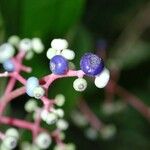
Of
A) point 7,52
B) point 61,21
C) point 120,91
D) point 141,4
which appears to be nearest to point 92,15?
point 141,4

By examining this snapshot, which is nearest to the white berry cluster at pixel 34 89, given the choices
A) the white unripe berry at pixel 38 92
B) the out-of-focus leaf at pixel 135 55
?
the white unripe berry at pixel 38 92

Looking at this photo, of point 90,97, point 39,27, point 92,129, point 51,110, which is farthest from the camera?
point 90,97

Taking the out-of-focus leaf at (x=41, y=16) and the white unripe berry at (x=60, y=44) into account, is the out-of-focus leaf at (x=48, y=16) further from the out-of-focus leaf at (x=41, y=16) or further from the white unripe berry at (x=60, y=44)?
the white unripe berry at (x=60, y=44)

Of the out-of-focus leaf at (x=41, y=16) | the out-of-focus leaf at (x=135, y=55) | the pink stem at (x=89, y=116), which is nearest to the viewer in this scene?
the out-of-focus leaf at (x=41, y=16)

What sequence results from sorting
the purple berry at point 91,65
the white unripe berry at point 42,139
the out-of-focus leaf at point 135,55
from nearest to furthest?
the purple berry at point 91,65 < the white unripe berry at point 42,139 < the out-of-focus leaf at point 135,55

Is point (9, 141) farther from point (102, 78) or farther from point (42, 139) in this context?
point (102, 78)

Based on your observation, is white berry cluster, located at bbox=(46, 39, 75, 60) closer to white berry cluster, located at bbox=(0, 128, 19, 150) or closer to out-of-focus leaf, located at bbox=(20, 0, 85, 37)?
white berry cluster, located at bbox=(0, 128, 19, 150)

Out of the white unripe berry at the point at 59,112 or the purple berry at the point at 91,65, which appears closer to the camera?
the purple berry at the point at 91,65

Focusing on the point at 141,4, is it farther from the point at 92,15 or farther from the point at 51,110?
the point at 51,110
